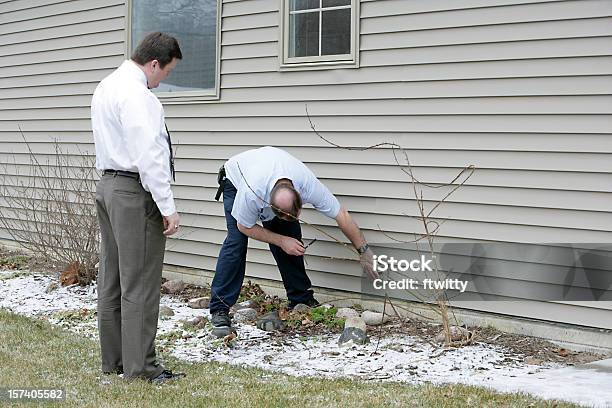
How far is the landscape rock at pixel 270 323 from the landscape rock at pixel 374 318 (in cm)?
64

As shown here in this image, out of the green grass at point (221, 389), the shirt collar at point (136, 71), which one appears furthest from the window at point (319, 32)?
the green grass at point (221, 389)

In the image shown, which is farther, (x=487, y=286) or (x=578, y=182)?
(x=487, y=286)

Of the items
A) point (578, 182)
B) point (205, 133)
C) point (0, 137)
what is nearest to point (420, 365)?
point (578, 182)

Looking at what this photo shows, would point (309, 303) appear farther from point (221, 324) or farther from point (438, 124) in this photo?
point (438, 124)

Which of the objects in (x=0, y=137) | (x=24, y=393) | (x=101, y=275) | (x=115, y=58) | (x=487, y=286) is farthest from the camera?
(x=0, y=137)

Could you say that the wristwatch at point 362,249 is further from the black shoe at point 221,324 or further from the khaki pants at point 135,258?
the khaki pants at point 135,258

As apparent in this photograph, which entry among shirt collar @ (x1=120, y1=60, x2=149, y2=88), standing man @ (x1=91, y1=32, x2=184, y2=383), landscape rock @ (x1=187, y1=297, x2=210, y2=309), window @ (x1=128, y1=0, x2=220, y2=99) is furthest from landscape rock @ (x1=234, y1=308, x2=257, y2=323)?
shirt collar @ (x1=120, y1=60, x2=149, y2=88)

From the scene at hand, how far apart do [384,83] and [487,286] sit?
179 centimetres

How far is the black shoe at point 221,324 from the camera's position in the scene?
6.68 m

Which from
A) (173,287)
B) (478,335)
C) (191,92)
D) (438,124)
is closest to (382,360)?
(478,335)

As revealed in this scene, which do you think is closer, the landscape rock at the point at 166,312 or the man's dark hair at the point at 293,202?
the man's dark hair at the point at 293,202

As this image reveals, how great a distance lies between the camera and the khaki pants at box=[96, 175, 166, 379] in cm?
525

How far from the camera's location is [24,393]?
5172 mm

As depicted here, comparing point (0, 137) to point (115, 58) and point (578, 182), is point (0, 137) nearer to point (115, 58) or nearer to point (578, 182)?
point (115, 58)
